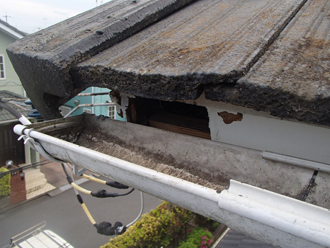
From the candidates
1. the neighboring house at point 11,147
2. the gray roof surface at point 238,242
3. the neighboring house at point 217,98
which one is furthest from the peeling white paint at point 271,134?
the neighboring house at point 11,147

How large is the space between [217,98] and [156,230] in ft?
18.1

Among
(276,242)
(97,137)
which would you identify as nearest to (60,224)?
(97,137)

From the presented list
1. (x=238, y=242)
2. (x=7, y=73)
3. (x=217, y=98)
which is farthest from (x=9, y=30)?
(x=217, y=98)

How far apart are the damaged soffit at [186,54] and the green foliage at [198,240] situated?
5.14 meters

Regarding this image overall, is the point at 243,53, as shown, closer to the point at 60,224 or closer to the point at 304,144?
the point at 304,144

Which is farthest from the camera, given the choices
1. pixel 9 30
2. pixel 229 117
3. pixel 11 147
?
pixel 9 30

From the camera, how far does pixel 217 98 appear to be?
104 cm

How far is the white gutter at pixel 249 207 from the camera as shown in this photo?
30.3 inches

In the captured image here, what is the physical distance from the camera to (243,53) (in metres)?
1.11

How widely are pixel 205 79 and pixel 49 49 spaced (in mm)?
1169

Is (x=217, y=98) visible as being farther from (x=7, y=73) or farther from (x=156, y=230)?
(x=7, y=73)

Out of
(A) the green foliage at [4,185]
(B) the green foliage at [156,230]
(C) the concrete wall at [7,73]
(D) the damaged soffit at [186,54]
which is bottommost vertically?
(A) the green foliage at [4,185]

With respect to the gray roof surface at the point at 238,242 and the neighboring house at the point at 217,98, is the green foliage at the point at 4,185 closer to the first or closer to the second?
the gray roof surface at the point at 238,242

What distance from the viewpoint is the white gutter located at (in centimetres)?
77
